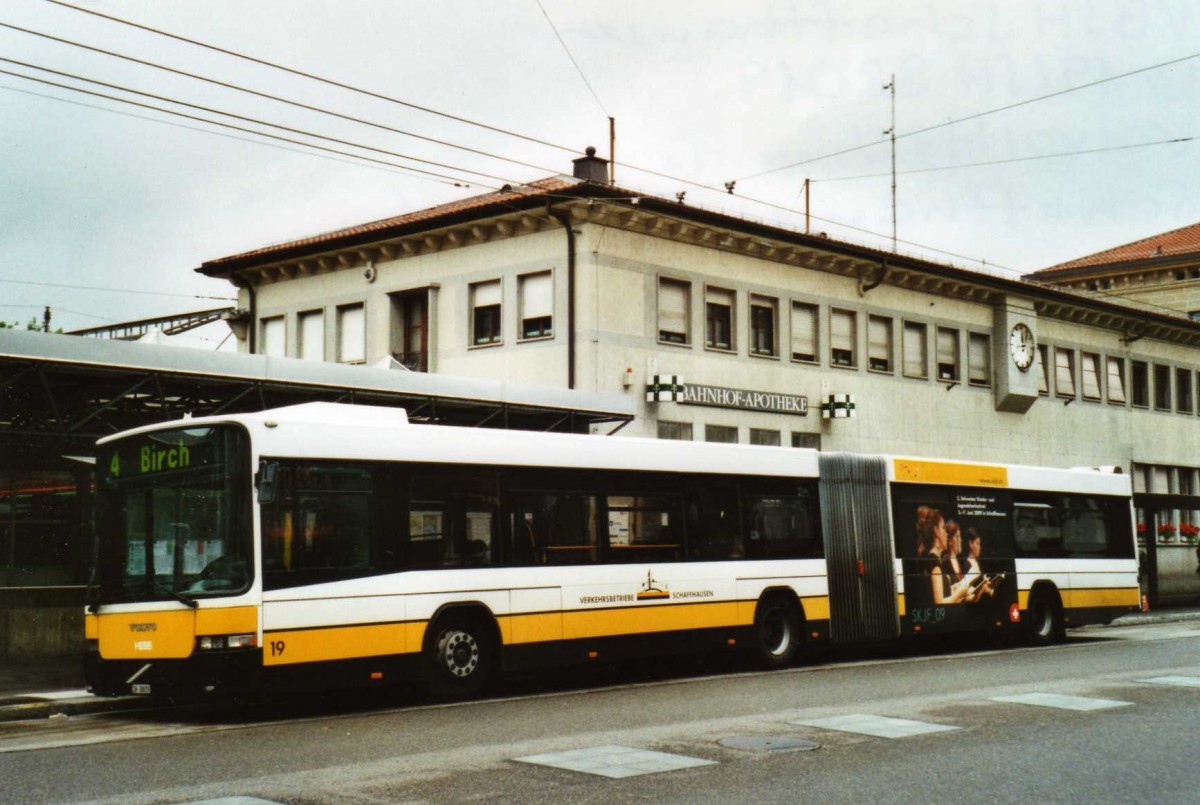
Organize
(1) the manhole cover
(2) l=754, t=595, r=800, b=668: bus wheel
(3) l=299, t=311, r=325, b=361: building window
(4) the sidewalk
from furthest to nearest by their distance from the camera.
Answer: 1. (3) l=299, t=311, r=325, b=361: building window
2. (2) l=754, t=595, r=800, b=668: bus wheel
3. (4) the sidewalk
4. (1) the manhole cover

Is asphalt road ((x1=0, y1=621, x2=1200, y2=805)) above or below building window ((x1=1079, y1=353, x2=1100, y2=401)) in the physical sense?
below

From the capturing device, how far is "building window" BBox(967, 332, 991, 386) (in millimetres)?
39406

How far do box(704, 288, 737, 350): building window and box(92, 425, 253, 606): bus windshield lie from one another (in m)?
18.6

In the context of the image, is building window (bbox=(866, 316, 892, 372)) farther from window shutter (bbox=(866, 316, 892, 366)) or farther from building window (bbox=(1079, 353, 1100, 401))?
building window (bbox=(1079, 353, 1100, 401))

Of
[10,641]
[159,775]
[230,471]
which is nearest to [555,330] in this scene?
[10,641]

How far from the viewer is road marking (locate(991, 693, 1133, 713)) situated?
1353 cm

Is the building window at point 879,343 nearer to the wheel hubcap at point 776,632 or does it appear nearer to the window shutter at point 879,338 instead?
the window shutter at point 879,338

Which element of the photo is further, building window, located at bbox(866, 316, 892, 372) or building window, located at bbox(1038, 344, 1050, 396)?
building window, located at bbox(1038, 344, 1050, 396)

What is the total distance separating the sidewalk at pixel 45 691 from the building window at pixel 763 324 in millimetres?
18096

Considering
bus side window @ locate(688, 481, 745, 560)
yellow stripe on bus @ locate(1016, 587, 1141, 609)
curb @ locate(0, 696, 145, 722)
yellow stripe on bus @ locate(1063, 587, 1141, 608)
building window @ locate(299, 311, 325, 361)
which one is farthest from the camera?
building window @ locate(299, 311, 325, 361)

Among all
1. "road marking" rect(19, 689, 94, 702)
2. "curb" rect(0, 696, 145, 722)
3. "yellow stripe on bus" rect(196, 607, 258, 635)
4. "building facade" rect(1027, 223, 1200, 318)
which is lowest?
"curb" rect(0, 696, 145, 722)

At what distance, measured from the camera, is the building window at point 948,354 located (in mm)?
38438

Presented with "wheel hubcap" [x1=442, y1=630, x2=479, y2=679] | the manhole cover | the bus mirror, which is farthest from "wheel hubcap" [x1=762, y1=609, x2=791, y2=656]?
the bus mirror

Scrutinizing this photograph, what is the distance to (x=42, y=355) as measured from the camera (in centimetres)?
1672
